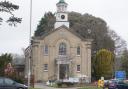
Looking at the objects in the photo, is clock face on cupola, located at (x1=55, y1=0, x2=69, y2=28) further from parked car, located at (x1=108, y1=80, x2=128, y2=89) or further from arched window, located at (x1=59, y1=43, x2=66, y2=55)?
parked car, located at (x1=108, y1=80, x2=128, y2=89)

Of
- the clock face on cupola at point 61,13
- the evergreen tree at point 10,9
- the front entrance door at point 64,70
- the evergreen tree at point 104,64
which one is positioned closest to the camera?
the evergreen tree at point 10,9

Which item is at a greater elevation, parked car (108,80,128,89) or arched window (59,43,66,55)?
arched window (59,43,66,55)

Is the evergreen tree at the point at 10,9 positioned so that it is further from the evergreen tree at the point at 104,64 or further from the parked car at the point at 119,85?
the evergreen tree at the point at 104,64

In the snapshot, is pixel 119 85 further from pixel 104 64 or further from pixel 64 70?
pixel 104 64

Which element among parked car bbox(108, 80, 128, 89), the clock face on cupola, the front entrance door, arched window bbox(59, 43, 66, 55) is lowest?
parked car bbox(108, 80, 128, 89)

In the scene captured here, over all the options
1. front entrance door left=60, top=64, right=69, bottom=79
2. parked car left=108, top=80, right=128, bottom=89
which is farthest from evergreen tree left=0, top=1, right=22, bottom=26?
front entrance door left=60, top=64, right=69, bottom=79

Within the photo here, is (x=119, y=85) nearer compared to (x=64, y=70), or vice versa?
(x=119, y=85)

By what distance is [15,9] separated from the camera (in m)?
47.3

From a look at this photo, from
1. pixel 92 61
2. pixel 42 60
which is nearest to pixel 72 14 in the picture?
pixel 92 61

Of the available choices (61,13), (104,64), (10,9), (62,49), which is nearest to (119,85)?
(10,9)

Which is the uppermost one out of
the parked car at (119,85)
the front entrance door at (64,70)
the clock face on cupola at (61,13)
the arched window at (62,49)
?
the clock face on cupola at (61,13)

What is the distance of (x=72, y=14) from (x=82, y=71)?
86.2ft

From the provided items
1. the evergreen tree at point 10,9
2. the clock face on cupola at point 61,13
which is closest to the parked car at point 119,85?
the evergreen tree at point 10,9

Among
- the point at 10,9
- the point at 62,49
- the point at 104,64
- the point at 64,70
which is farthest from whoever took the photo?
the point at 104,64
